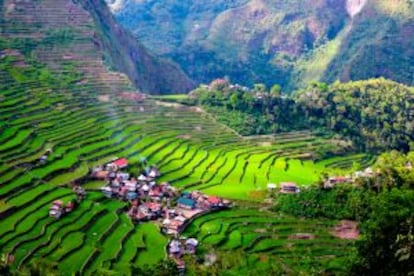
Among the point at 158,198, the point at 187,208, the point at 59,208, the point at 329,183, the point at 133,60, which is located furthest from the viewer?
the point at 133,60

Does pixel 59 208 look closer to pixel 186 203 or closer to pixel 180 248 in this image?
pixel 180 248

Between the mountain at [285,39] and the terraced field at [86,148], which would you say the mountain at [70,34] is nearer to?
the terraced field at [86,148]

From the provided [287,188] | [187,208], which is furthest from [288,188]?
[187,208]

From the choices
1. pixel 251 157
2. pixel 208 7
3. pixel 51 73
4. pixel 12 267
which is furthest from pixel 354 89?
pixel 208 7

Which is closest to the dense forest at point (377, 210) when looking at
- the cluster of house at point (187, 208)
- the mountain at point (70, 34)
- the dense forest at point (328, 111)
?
the cluster of house at point (187, 208)

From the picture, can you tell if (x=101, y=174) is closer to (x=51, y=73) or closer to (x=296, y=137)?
(x=51, y=73)
